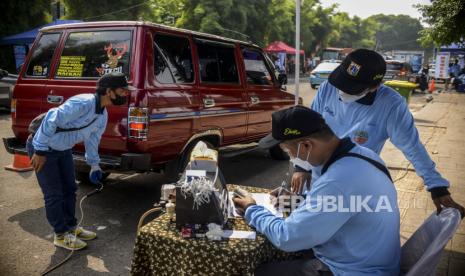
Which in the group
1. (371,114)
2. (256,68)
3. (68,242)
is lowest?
(68,242)

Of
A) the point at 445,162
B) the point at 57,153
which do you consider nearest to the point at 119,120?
the point at 57,153

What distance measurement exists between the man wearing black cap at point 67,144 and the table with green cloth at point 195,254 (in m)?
1.52

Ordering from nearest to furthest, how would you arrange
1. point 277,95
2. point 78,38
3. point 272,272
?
point 272,272 < point 78,38 < point 277,95

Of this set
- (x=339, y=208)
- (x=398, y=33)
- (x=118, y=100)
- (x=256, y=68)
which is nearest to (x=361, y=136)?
(x=339, y=208)

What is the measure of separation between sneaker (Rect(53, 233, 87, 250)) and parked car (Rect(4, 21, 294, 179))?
807 millimetres

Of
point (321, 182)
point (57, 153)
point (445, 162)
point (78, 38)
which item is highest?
point (78, 38)

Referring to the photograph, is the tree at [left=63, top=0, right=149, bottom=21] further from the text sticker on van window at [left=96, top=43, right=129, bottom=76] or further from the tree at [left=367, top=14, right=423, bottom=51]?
the tree at [left=367, top=14, right=423, bottom=51]

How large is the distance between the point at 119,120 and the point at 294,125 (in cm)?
267

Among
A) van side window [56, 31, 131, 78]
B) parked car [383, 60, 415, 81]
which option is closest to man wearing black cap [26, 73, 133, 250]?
van side window [56, 31, 131, 78]

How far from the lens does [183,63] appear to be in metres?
4.86

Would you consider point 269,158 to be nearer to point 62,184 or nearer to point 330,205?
point 62,184

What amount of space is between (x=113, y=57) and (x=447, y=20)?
16.8 feet

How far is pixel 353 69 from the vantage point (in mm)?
2631

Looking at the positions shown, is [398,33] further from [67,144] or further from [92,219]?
[67,144]
